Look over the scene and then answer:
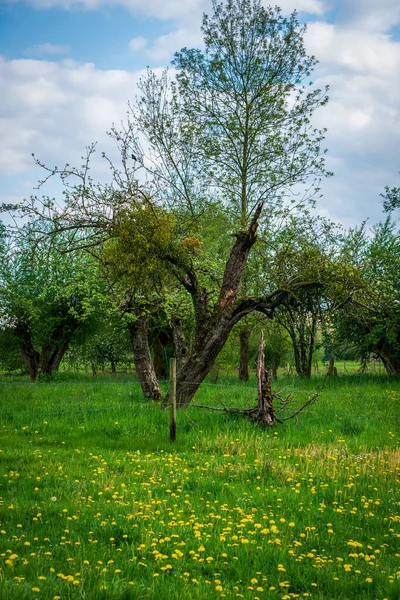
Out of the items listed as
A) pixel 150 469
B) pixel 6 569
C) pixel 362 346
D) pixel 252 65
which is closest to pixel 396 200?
pixel 362 346

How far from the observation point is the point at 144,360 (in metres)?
19.5

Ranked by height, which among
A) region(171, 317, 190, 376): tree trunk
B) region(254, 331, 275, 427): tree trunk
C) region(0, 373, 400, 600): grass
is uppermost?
region(171, 317, 190, 376): tree trunk

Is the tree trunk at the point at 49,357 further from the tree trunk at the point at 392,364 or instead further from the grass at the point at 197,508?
the grass at the point at 197,508

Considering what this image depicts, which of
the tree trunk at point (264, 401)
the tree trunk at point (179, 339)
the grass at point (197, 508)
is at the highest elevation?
the tree trunk at point (179, 339)

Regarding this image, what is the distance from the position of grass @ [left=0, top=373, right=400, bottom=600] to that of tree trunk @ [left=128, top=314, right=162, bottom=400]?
197 inches

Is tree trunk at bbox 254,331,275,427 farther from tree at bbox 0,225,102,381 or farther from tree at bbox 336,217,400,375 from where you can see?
tree at bbox 0,225,102,381

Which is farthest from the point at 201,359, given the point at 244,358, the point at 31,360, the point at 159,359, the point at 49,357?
the point at 49,357

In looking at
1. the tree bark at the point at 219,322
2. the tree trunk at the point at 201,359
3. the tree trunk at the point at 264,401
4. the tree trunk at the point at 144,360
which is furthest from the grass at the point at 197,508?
the tree trunk at the point at 144,360

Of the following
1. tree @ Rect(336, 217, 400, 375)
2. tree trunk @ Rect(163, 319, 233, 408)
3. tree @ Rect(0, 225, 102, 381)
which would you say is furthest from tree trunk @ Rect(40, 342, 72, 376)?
tree trunk @ Rect(163, 319, 233, 408)

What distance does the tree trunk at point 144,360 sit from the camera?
19.2 metres

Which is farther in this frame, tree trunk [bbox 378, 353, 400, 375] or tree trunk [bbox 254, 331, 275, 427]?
tree trunk [bbox 378, 353, 400, 375]

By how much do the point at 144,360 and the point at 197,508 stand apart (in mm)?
12063

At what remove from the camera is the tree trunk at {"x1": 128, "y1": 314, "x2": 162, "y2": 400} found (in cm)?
1917

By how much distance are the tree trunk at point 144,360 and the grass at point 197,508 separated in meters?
5.00
